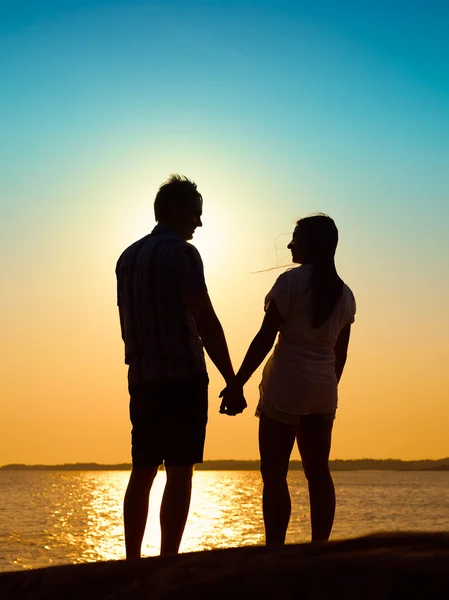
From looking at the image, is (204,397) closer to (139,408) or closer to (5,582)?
(139,408)

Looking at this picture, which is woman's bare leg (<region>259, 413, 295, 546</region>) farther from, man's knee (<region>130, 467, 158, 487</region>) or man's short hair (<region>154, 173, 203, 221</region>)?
man's short hair (<region>154, 173, 203, 221</region>)

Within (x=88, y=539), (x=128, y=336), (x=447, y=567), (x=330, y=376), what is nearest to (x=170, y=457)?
(x=128, y=336)

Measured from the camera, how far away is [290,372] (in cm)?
478

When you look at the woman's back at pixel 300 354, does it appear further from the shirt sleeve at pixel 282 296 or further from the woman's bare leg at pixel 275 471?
the woman's bare leg at pixel 275 471

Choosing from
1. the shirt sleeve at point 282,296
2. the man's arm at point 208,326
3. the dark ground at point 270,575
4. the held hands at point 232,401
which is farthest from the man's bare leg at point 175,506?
the dark ground at point 270,575

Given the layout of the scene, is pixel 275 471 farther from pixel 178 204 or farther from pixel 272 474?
pixel 178 204

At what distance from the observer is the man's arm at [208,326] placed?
431cm

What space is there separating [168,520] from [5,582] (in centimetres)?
311

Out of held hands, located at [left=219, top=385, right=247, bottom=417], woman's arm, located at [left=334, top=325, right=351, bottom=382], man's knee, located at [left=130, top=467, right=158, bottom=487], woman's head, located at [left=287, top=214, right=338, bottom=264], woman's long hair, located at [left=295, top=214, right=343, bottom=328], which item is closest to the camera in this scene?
man's knee, located at [left=130, top=467, right=158, bottom=487]

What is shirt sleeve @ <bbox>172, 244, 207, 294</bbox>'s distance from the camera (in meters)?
4.35

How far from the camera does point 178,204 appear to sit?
15.3 feet

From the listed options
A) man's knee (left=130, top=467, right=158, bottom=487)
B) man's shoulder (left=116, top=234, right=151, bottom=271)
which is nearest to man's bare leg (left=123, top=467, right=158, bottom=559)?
man's knee (left=130, top=467, right=158, bottom=487)

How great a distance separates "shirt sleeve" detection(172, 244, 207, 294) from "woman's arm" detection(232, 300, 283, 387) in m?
0.59

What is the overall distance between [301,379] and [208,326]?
74cm
